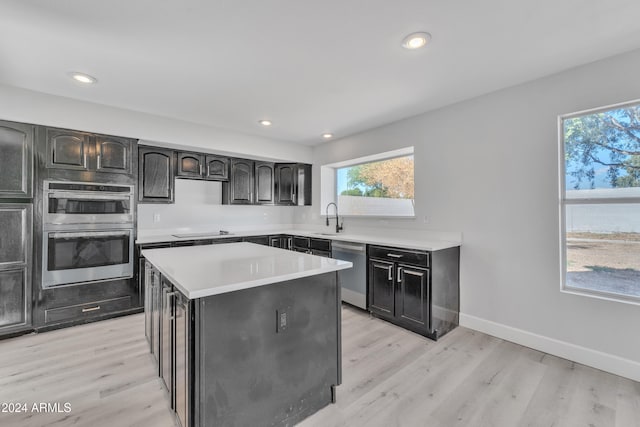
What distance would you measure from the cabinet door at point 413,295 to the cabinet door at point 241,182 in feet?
9.16

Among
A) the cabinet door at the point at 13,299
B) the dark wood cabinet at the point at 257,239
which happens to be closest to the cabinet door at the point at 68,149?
the cabinet door at the point at 13,299

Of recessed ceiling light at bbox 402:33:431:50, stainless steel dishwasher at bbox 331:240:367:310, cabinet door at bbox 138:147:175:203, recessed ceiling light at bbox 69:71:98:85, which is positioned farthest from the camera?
cabinet door at bbox 138:147:175:203

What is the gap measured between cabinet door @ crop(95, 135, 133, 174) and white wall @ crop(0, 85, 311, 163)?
0.29ft

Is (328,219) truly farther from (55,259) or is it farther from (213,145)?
(55,259)

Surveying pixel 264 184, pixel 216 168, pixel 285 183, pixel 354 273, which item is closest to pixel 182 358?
pixel 354 273

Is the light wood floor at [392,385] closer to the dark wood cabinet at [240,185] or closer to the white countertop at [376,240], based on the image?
the white countertop at [376,240]

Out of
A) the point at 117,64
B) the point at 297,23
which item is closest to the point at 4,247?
the point at 117,64

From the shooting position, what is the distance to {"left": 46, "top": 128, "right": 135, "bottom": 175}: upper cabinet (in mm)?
2988

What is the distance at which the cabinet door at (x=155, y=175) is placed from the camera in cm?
366

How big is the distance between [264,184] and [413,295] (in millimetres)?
3100

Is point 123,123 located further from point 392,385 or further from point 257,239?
point 392,385

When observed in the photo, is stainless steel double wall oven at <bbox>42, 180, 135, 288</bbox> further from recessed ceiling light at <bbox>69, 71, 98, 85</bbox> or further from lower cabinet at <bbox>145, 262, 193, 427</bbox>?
lower cabinet at <bbox>145, 262, 193, 427</bbox>

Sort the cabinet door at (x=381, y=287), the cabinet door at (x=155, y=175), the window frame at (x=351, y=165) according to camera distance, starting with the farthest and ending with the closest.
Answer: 1. the window frame at (x=351, y=165)
2. the cabinet door at (x=155, y=175)
3. the cabinet door at (x=381, y=287)

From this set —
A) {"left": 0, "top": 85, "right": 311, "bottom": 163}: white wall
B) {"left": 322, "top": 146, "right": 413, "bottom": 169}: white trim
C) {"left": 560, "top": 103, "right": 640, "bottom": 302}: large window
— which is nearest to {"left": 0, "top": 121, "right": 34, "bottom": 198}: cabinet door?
{"left": 0, "top": 85, "right": 311, "bottom": 163}: white wall
